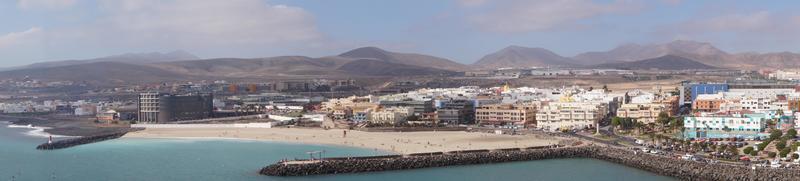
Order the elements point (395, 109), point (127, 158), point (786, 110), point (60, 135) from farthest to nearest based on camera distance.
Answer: point (395, 109) < point (60, 135) < point (786, 110) < point (127, 158)

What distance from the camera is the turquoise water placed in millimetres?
17172

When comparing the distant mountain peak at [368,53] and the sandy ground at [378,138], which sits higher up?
the distant mountain peak at [368,53]

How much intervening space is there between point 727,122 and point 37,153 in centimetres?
1662

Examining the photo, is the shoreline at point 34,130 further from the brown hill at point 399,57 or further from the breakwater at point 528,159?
the brown hill at point 399,57

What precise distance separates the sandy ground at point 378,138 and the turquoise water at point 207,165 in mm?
958

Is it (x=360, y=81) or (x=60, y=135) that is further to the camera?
(x=360, y=81)

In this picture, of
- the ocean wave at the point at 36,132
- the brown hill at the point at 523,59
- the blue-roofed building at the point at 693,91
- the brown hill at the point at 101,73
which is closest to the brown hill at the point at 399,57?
the brown hill at the point at 523,59

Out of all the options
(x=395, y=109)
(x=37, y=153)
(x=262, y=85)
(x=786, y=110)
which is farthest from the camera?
(x=262, y=85)

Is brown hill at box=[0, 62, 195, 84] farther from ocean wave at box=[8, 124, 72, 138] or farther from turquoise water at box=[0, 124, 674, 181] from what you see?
turquoise water at box=[0, 124, 674, 181]

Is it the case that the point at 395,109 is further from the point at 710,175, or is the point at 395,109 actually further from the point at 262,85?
the point at 262,85

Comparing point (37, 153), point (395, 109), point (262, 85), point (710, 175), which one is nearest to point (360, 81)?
point (262, 85)

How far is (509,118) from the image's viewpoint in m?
29.1

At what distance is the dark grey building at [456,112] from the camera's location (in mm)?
30031

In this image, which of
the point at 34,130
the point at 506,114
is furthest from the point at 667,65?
the point at 34,130
